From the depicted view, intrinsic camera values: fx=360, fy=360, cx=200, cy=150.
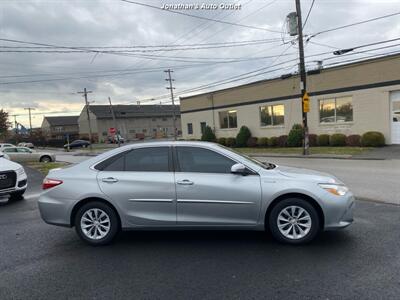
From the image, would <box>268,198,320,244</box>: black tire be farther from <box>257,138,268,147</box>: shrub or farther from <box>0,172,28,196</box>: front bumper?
<box>257,138,268,147</box>: shrub

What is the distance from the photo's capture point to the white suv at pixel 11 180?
882 cm

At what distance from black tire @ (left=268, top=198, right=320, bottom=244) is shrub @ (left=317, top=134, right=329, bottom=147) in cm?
2156

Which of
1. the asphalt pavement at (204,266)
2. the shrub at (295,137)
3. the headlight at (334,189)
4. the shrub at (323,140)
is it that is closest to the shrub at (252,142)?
the shrub at (295,137)

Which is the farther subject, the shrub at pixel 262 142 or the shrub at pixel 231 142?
the shrub at pixel 231 142

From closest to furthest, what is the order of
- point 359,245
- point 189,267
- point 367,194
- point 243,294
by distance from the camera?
point 243,294
point 189,267
point 359,245
point 367,194

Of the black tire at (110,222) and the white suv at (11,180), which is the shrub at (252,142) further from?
the black tire at (110,222)

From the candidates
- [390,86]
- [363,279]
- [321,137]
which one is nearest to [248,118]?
[321,137]

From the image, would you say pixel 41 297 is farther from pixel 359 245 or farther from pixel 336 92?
pixel 336 92

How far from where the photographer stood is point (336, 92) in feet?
82.3

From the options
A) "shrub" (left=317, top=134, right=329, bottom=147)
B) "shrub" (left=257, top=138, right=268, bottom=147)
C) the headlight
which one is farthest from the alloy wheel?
"shrub" (left=257, top=138, right=268, bottom=147)

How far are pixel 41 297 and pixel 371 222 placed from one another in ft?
16.1

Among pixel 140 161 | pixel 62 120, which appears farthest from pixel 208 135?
pixel 62 120

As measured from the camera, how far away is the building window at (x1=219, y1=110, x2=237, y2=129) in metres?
34.6

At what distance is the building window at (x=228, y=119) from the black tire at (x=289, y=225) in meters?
29.7
